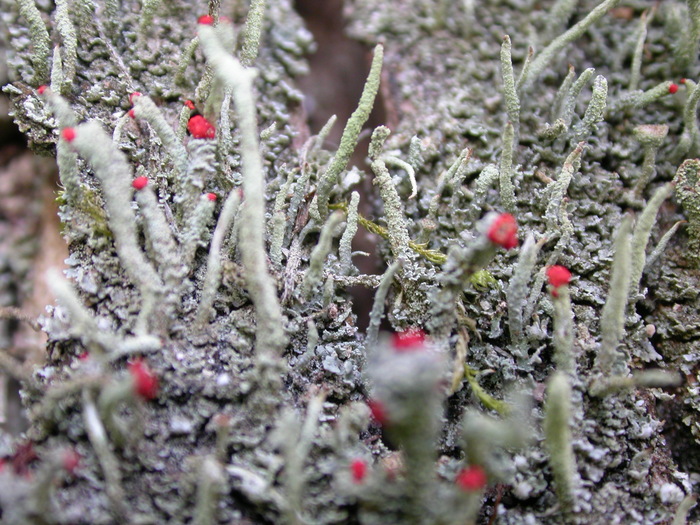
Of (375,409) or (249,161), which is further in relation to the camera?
(375,409)

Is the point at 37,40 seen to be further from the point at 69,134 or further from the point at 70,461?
the point at 70,461

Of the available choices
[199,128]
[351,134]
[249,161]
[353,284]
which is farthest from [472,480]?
[199,128]

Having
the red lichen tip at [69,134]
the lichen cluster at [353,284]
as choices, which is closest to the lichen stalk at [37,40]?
the lichen cluster at [353,284]

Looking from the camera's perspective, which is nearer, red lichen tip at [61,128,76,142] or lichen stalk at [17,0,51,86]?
red lichen tip at [61,128,76,142]

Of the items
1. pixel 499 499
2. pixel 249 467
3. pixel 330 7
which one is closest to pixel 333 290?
pixel 249 467

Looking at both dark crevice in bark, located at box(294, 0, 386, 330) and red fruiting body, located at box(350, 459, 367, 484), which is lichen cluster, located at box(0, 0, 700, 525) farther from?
dark crevice in bark, located at box(294, 0, 386, 330)

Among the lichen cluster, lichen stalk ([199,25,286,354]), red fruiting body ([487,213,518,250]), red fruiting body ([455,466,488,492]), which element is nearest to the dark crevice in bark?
the lichen cluster

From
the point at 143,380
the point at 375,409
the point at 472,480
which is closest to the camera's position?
the point at 472,480
